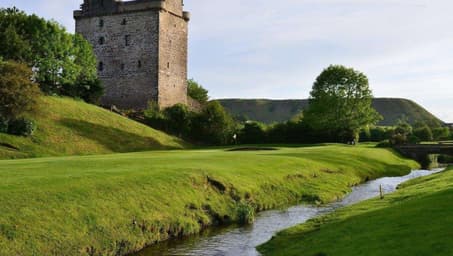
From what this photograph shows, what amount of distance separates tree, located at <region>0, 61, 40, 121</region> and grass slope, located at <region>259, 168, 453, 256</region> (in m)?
33.0

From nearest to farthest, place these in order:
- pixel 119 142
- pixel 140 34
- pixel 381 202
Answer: pixel 381 202
pixel 119 142
pixel 140 34

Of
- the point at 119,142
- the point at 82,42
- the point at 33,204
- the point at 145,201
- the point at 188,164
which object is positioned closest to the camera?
the point at 33,204

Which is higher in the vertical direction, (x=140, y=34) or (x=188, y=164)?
(x=140, y=34)

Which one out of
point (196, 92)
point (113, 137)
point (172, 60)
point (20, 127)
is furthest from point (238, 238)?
point (196, 92)

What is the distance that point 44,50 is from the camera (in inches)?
2603

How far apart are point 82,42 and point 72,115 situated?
17244mm

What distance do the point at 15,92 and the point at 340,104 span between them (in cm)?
5572

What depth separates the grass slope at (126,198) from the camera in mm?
17688

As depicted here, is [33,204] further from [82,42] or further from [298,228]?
[82,42]

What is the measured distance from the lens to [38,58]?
213 ft

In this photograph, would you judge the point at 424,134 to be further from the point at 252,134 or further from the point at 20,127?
the point at 20,127

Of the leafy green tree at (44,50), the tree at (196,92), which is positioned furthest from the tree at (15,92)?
the tree at (196,92)

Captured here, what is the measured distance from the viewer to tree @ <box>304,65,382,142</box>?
288 ft

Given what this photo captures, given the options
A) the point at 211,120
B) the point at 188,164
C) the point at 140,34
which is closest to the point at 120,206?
the point at 188,164
